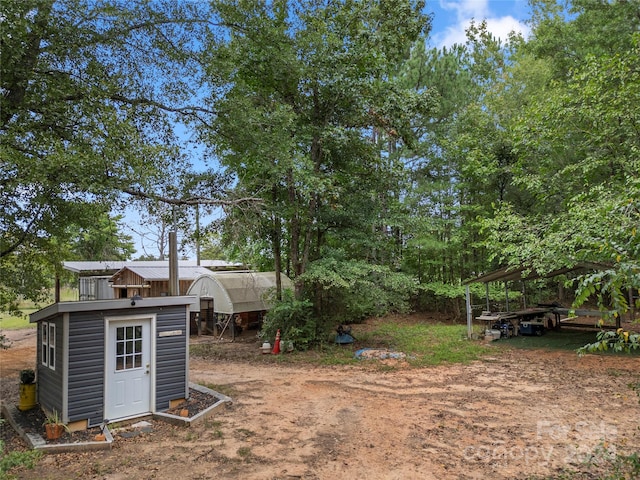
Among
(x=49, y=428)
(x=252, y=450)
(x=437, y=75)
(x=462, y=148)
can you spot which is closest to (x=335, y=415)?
(x=252, y=450)

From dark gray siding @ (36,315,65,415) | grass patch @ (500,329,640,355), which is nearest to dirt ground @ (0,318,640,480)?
dark gray siding @ (36,315,65,415)

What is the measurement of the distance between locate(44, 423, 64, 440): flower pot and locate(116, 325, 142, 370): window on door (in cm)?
112

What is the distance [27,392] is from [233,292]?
8189mm

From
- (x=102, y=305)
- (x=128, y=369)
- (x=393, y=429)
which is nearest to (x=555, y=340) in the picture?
(x=393, y=429)

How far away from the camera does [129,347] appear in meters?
6.82

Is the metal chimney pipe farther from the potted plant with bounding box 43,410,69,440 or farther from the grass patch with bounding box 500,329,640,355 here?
the grass patch with bounding box 500,329,640,355

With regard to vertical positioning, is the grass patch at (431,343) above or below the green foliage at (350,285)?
below

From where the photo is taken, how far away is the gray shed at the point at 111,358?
245 inches

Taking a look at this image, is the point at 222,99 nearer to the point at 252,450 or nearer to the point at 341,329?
the point at 252,450

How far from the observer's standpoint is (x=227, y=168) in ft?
36.8

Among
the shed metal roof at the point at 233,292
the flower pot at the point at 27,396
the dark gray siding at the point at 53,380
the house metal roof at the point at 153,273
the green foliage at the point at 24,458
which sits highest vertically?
the house metal roof at the point at 153,273

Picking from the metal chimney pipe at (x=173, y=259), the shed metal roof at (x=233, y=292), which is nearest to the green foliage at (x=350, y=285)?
the shed metal roof at (x=233, y=292)

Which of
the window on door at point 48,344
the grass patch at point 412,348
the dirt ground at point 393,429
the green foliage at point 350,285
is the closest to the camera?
the dirt ground at point 393,429

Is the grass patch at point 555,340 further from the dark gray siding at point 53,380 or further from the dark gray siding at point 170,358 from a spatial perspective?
the dark gray siding at point 53,380
